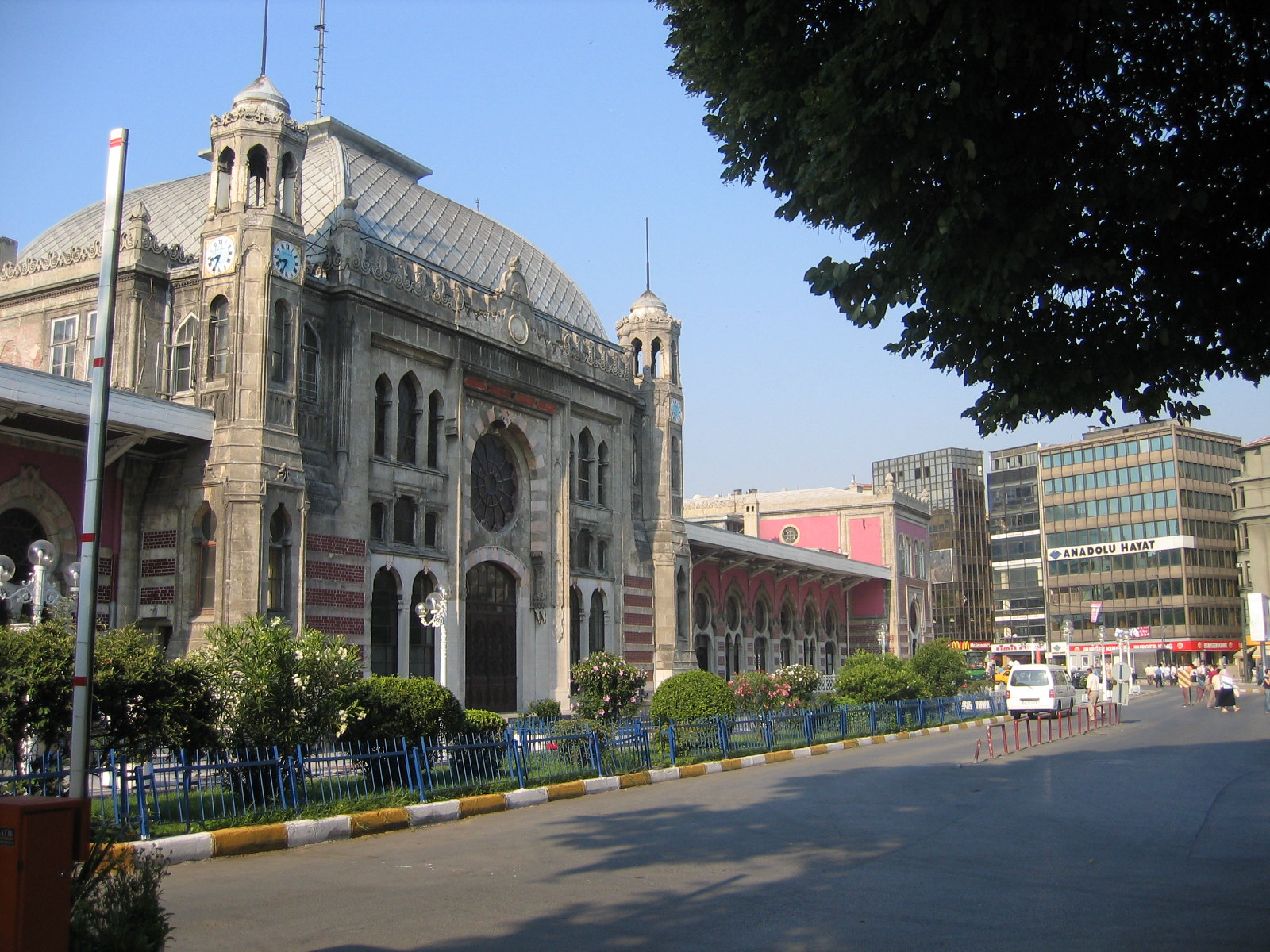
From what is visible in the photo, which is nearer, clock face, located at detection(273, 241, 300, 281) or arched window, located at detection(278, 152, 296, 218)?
clock face, located at detection(273, 241, 300, 281)

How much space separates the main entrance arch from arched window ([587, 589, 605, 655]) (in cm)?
301

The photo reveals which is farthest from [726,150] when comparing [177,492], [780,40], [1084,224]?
[177,492]

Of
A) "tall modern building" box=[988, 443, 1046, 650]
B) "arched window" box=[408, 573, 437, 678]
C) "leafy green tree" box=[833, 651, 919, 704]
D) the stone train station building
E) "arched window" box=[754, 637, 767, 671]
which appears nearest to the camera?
the stone train station building

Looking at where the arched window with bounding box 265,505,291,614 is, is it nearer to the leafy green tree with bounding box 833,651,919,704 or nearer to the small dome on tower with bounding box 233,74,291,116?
the small dome on tower with bounding box 233,74,291,116

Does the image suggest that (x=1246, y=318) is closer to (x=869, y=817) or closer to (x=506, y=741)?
(x=869, y=817)

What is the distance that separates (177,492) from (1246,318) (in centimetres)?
1787

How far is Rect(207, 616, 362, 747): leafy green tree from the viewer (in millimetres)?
12398

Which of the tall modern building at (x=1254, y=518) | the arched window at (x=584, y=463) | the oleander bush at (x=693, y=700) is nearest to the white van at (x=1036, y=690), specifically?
the arched window at (x=584, y=463)

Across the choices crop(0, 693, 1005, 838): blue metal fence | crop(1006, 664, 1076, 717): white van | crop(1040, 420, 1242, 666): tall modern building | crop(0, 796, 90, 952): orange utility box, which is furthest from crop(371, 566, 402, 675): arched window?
crop(1040, 420, 1242, 666): tall modern building

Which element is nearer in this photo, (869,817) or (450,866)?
(450,866)

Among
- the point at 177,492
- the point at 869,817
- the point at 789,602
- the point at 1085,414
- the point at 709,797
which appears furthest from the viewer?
the point at 789,602

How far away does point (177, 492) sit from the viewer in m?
20.7

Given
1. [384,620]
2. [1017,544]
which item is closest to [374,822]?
[384,620]

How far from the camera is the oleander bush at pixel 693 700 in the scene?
776 inches
